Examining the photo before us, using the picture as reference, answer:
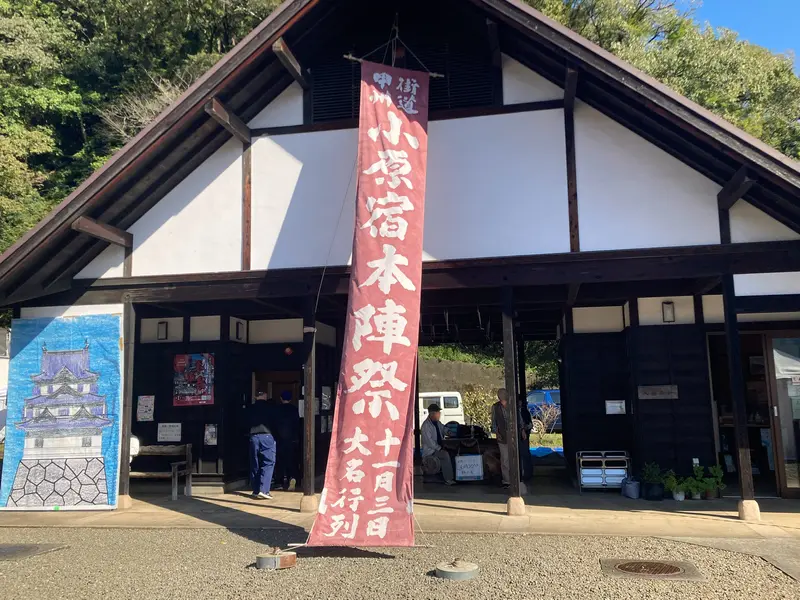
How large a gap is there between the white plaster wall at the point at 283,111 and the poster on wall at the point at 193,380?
435cm

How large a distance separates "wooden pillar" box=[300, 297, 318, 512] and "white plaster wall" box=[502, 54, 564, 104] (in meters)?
4.00

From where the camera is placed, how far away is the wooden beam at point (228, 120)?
28.4 feet

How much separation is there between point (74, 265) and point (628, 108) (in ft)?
26.5

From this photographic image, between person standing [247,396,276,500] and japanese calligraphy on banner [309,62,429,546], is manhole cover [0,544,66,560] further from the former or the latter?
person standing [247,396,276,500]

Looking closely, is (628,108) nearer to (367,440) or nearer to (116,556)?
(367,440)

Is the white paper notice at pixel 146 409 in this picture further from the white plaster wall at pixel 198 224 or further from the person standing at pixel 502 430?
the person standing at pixel 502 430

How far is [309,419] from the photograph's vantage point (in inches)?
345

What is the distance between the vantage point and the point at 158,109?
73.2 feet

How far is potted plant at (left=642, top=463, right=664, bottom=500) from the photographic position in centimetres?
966

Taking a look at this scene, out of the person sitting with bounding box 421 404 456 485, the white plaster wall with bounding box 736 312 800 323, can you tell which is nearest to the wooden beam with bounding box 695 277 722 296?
the white plaster wall with bounding box 736 312 800 323

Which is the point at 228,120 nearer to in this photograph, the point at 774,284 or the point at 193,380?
the point at 193,380

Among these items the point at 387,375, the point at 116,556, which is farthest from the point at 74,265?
the point at 387,375

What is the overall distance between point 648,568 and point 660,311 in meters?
5.36

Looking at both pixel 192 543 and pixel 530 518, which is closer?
pixel 192 543
